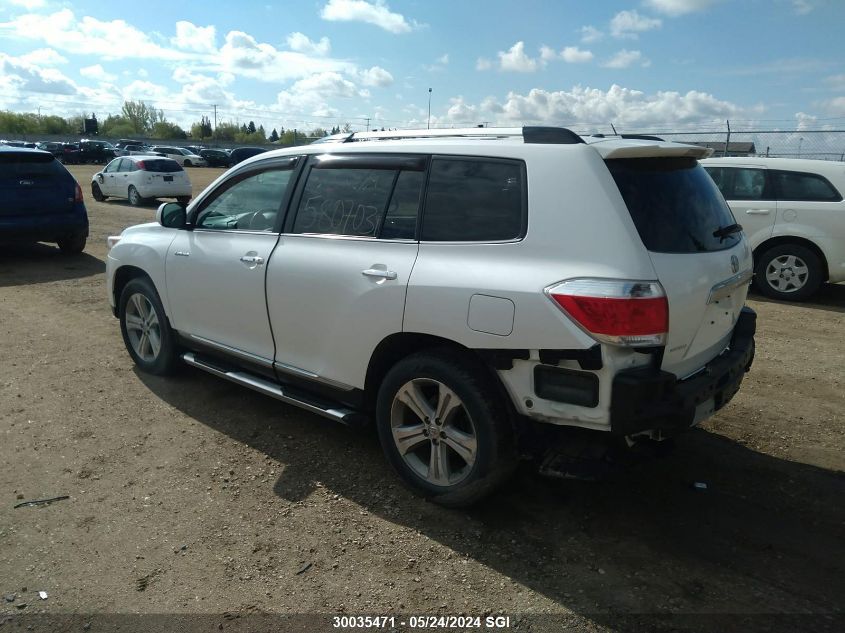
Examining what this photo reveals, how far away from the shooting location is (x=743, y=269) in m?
3.59

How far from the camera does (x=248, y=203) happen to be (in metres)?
4.44

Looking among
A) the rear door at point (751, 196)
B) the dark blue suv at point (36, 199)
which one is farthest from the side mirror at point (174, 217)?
the rear door at point (751, 196)

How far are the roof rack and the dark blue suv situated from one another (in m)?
7.29

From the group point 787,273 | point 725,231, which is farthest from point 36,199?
point 787,273

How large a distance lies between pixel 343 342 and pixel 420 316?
0.61m

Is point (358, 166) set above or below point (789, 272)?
above

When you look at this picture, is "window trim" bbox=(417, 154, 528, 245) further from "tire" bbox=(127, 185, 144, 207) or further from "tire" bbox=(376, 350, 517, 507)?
"tire" bbox=(127, 185, 144, 207)

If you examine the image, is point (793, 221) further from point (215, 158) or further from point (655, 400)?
point (215, 158)

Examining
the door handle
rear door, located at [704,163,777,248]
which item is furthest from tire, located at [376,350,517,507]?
rear door, located at [704,163,777,248]

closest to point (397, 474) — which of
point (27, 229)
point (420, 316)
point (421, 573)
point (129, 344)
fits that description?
point (421, 573)

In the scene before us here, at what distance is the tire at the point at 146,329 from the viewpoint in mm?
5031

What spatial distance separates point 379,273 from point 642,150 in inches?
55.4

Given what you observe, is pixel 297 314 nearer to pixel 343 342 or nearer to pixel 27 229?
pixel 343 342

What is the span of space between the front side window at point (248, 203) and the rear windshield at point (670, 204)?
83.6 inches
